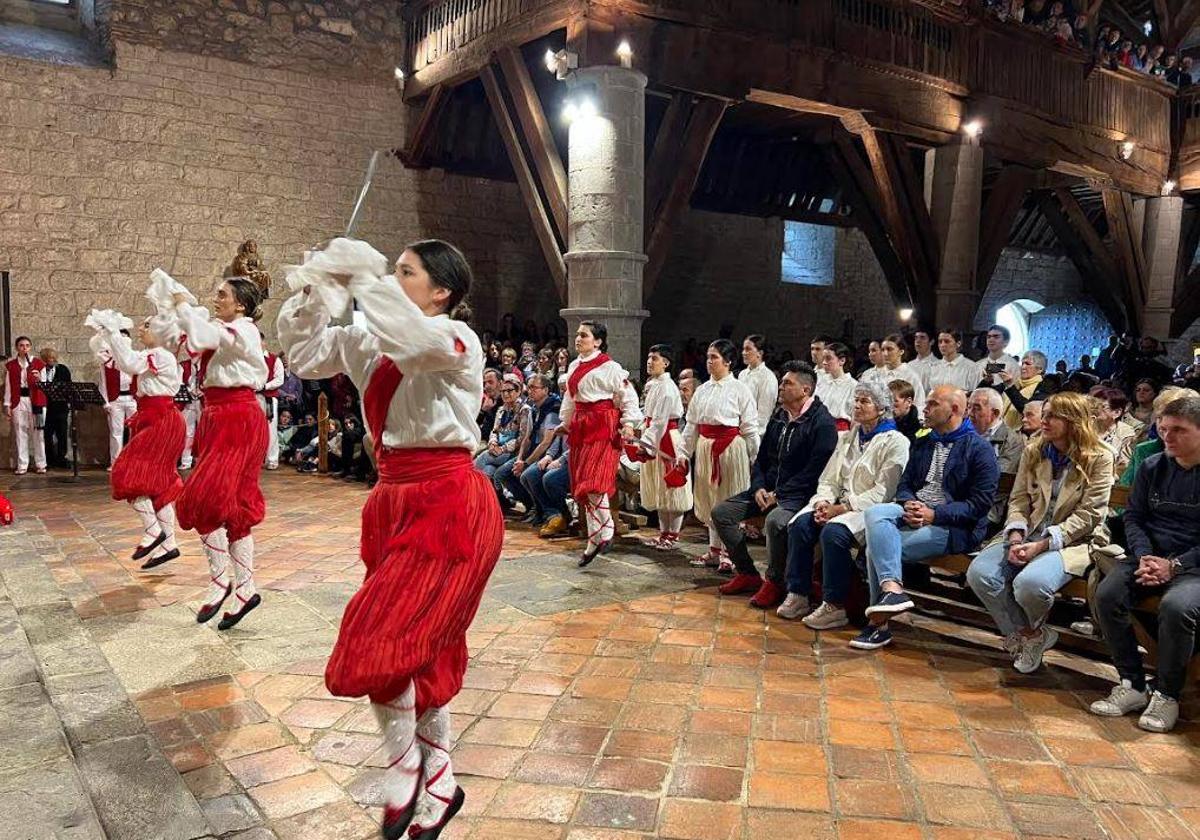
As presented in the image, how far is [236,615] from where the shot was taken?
13.3 ft

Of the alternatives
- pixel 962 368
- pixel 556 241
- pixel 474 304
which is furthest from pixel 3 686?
pixel 474 304

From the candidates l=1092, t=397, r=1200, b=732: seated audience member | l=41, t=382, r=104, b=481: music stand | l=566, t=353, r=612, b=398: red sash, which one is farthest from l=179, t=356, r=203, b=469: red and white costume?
l=1092, t=397, r=1200, b=732: seated audience member

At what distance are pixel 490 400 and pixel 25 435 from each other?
6189 millimetres

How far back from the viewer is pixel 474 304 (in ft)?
43.5

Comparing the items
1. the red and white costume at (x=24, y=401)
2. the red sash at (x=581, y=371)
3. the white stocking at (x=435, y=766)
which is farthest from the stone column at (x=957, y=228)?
the red and white costume at (x=24, y=401)

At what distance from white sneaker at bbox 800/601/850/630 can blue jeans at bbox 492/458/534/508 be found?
130 inches

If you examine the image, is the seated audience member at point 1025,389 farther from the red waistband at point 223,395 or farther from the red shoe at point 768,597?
the red waistband at point 223,395

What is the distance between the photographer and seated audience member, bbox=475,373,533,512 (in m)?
7.38

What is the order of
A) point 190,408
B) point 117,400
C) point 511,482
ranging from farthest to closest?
point 190,408 < point 117,400 < point 511,482

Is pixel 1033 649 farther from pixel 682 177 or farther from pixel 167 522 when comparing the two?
pixel 682 177

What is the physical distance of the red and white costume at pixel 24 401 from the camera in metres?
9.91

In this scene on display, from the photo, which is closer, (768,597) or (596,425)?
(768,597)

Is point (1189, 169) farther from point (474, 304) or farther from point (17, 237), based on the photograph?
point (17, 237)

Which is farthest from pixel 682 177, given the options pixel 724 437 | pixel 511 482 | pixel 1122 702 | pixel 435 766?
pixel 435 766
